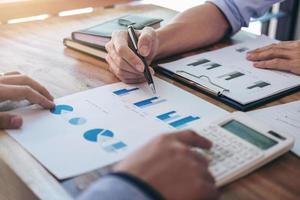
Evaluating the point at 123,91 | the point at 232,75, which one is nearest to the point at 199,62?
the point at 232,75

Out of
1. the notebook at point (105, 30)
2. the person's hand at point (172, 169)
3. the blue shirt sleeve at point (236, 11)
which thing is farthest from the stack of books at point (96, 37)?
the person's hand at point (172, 169)

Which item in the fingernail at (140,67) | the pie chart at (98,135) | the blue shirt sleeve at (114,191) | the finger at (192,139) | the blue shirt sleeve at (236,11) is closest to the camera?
the blue shirt sleeve at (114,191)

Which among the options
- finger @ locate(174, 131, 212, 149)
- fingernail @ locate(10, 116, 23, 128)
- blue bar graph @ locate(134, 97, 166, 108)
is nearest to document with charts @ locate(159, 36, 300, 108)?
blue bar graph @ locate(134, 97, 166, 108)

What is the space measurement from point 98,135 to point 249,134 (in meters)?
0.25

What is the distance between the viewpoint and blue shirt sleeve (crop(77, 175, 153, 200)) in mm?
491

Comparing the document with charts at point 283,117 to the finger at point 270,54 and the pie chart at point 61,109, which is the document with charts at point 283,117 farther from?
the pie chart at point 61,109

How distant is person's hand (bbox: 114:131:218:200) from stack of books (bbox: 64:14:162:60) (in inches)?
21.8

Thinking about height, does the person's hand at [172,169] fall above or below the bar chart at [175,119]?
above

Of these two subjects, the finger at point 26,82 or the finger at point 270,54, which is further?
the finger at point 270,54

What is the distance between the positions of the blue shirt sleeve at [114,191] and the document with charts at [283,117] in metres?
0.31

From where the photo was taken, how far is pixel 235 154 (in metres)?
0.63

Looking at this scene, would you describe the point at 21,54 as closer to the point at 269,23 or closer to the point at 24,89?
the point at 24,89

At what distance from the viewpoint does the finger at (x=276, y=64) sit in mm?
985

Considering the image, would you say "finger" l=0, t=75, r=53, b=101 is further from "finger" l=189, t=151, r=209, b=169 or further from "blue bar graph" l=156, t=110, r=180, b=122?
"finger" l=189, t=151, r=209, b=169
